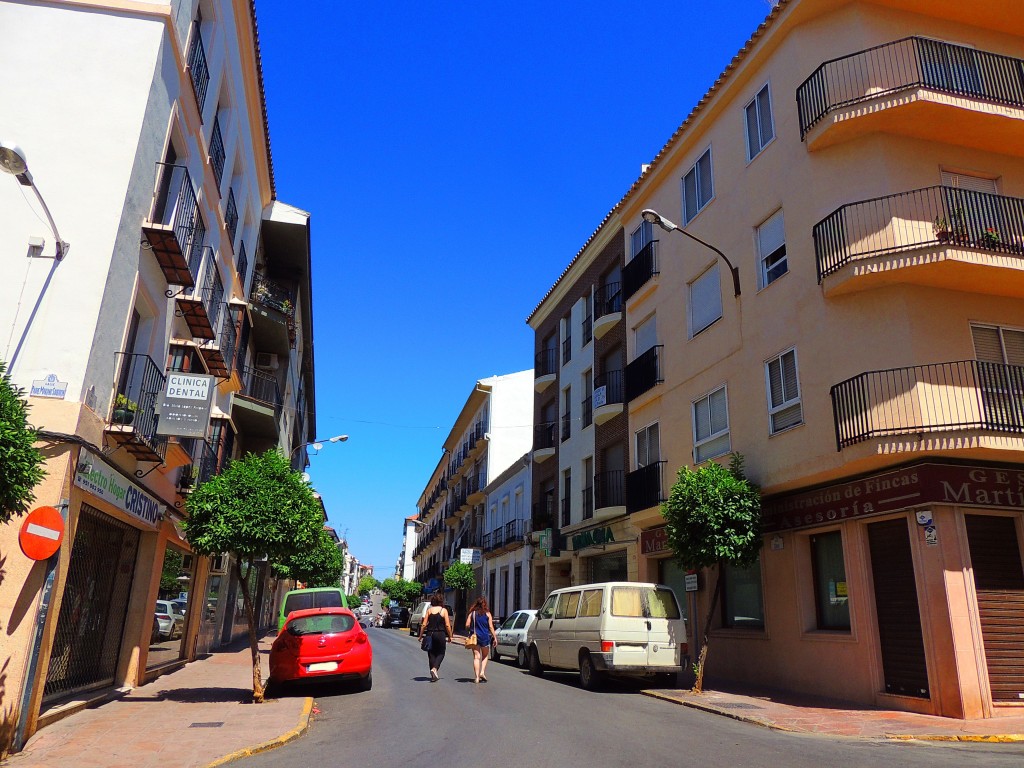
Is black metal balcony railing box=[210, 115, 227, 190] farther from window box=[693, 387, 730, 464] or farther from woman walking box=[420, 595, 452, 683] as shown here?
window box=[693, 387, 730, 464]

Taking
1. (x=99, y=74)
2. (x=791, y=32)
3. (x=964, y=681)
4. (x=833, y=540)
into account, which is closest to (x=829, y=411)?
(x=833, y=540)

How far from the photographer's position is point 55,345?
A: 374 inches

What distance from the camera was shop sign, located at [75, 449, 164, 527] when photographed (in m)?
9.50

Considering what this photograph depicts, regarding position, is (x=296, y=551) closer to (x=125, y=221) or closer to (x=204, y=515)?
(x=204, y=515)

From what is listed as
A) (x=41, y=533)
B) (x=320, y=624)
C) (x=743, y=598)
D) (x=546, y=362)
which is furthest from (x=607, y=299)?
(x=41, y=533)

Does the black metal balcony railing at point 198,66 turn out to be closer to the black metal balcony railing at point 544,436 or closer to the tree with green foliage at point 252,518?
the tree with green foliage at point 252,518

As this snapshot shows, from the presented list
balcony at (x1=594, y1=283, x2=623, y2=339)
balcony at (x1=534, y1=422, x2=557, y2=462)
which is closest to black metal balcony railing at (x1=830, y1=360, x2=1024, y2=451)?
balcony at (x1=594, y1=283, x2=623, y2=339)

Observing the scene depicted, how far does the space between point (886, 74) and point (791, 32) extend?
2.89 m

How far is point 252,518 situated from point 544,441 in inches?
765

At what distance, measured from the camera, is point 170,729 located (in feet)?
30.5

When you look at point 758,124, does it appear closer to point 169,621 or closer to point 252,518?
point 252,518

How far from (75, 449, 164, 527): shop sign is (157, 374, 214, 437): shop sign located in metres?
1.05

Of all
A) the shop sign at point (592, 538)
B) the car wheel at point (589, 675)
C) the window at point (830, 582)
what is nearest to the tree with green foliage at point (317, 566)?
the shop sign at point (592, 538)

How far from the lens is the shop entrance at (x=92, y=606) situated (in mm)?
10469
